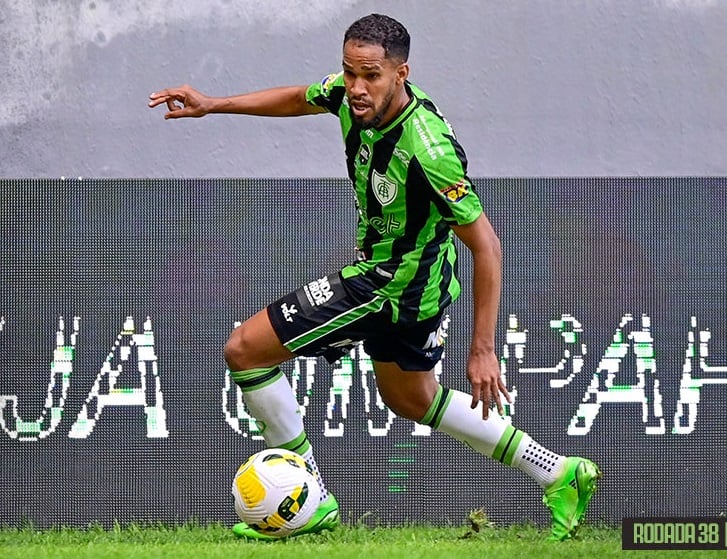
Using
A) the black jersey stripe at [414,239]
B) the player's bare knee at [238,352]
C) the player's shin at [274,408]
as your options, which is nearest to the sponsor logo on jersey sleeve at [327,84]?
the black jersey stripe at [414,239]

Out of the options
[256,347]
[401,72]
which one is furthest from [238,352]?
[401,72]

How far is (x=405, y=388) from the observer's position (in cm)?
514

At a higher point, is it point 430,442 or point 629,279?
point 629,279

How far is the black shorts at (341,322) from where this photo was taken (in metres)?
4.87

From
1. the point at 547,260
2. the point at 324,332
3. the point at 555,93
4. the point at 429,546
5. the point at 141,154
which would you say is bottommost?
Result: the point at 429,546

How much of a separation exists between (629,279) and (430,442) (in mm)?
1174

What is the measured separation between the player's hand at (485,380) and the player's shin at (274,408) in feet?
2.72

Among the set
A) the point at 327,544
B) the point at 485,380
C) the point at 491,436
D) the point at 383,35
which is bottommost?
the point at 327,544

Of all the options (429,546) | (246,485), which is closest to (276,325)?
(246,485)

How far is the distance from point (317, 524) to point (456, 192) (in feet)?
4.65

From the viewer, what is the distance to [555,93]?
23.3 ft

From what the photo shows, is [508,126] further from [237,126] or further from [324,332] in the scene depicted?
[324,332]

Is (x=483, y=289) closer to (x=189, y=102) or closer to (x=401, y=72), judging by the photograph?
(x=401, y=72)

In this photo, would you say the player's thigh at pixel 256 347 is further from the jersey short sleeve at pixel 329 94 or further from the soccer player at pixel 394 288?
the jersey short sleeve at pixel 329 94
